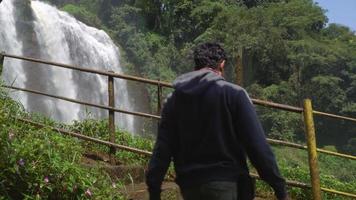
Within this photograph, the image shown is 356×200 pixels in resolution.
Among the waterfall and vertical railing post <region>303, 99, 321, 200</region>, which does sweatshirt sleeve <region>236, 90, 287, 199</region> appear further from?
the waterfall

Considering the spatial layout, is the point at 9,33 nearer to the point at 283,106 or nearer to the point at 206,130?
the point at 283,106

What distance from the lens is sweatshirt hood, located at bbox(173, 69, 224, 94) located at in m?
2.87


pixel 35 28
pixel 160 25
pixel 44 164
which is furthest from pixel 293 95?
pixel 44 164

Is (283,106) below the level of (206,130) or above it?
below

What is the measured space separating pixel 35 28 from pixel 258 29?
14.8 meters

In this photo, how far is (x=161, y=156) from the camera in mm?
3006

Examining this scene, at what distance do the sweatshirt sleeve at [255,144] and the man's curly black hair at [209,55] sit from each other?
0.74ft

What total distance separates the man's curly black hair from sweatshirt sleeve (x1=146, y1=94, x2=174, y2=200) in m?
0.24

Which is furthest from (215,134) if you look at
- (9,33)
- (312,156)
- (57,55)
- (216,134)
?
(57,55)

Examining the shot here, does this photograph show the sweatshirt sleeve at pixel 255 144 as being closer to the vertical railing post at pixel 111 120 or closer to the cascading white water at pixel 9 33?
the vertical railing post at pixel 111 120

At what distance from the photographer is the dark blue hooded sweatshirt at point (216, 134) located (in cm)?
279

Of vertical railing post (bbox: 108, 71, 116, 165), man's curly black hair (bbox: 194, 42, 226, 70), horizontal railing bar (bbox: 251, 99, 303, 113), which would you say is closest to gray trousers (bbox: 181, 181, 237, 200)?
man's curly black hair (bbox: 194, 42, 226, 70)

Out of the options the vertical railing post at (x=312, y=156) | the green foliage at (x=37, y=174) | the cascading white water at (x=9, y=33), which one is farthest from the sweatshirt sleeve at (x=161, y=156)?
the cascading white water at (x=9, y=33)

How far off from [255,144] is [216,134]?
0.58 feet
